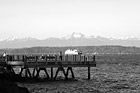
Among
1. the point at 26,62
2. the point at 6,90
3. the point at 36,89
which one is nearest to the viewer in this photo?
the point at 6,90

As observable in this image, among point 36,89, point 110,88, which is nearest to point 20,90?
point 36,89

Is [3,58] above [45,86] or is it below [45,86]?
above

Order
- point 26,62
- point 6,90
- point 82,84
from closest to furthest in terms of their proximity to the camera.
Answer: point 6,90 → point 26,62 → point 82,84

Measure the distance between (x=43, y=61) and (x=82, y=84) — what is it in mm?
7294

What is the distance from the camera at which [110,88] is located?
54969 millimetres

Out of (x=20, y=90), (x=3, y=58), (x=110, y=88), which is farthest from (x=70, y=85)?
(x=20, y=90)

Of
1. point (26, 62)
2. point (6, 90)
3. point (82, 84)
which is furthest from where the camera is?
point (82, 84)

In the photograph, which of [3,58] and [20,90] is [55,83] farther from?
[20,90]

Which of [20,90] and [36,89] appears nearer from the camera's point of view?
[20,90]

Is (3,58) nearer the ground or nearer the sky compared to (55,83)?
nearer the sky

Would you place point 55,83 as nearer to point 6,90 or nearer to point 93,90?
point 93,90

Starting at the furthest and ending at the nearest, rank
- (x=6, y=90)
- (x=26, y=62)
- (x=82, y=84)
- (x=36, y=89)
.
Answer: (x=82, y=84), (x=26, y=62), (x=36, y=89), (x=6, y=90)

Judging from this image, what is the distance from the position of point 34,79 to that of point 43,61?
4762mm

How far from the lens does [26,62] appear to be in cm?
5400
